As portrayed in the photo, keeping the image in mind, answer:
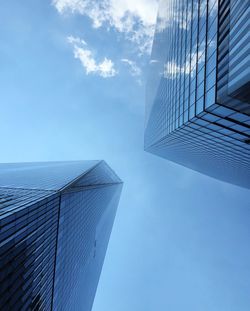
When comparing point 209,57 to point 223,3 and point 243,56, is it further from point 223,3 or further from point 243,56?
point 243,56

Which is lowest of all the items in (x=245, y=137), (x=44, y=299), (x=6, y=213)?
(x=44, y=299)

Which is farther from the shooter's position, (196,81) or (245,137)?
(196,81)

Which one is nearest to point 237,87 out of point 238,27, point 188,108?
point 238,27

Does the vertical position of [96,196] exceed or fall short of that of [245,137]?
it falls short

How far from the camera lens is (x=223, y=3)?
69.5 feet

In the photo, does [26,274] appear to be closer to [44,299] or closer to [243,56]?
[44,299]

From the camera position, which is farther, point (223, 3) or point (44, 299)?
point (44, 299)

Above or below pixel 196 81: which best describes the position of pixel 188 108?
below

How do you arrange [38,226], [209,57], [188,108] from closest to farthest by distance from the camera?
[209,57], [188,108], [38,226]

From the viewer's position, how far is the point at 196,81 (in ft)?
88.9

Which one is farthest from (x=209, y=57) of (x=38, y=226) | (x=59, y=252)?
(x=59, y=252)

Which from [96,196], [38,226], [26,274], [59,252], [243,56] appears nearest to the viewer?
[243,56]

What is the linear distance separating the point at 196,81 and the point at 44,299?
47592mm

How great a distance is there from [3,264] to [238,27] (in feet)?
114
